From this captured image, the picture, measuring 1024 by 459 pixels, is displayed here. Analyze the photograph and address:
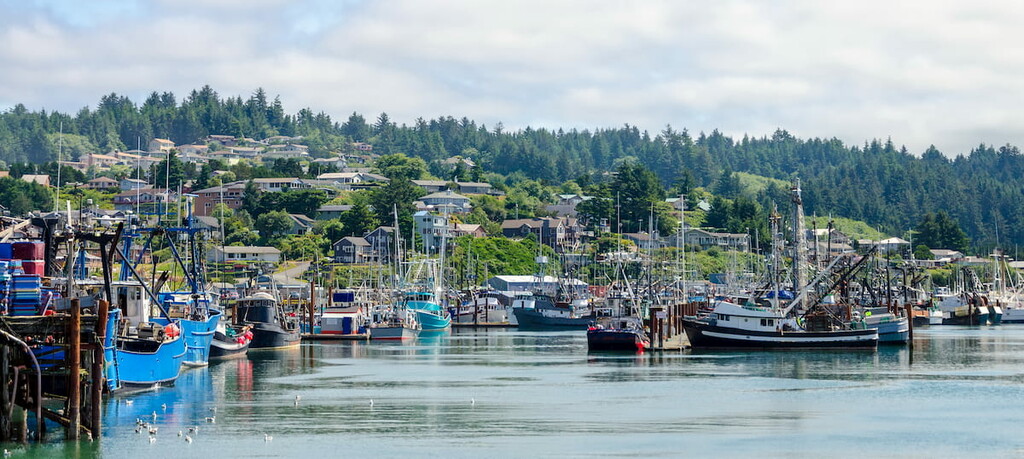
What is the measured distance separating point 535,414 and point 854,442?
14.4 m

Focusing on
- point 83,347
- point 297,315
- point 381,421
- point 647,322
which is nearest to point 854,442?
point 381,421

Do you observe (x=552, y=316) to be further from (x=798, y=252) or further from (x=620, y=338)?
(x=620, y=338)

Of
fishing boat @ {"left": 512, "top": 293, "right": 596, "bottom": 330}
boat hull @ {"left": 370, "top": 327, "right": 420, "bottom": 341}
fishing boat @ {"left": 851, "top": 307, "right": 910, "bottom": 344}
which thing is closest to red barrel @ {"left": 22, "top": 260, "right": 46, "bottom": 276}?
boat hull @ {"left": 370, "top": 327, "right": 420, "bottom": 341}

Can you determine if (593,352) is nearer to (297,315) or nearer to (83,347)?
(297,315)

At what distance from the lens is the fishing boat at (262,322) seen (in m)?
105

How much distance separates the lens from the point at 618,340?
334 ft

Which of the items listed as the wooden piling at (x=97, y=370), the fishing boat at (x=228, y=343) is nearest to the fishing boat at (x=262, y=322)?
the fishing boat at (x=228, y=343)

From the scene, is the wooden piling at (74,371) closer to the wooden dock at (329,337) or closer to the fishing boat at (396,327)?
the wooden dock at (329,337)

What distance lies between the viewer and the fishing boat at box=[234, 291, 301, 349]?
105 metres

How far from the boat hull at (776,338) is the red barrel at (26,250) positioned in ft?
185

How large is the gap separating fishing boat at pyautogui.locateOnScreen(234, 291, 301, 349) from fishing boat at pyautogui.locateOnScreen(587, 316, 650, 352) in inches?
947

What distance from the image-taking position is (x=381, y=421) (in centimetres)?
5822

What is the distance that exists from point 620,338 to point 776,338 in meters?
11.6

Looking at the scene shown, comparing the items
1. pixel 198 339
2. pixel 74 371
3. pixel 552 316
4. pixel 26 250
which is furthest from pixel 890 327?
pixel 74 371
